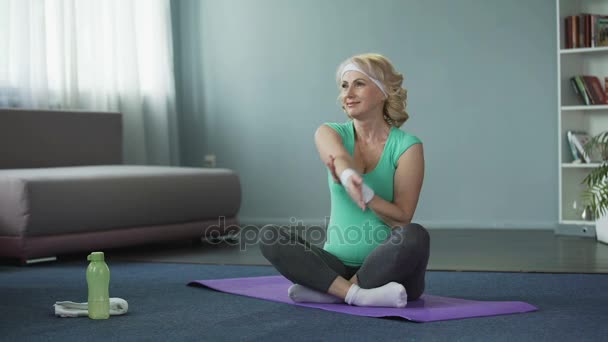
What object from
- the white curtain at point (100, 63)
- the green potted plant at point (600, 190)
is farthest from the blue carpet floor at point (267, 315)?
the white curtain at point (100, 63)

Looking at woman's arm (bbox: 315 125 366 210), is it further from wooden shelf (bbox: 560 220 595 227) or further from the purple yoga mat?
wooden shelf (bbox: 560 220 595 227)

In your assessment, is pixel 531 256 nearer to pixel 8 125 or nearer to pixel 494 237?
pixel 494 237

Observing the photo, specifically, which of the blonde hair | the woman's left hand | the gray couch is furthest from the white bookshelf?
the woman's left hand

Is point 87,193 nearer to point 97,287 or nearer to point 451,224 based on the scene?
point 97,287

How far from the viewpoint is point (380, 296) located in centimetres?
237

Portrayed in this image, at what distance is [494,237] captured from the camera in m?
→ 4.50

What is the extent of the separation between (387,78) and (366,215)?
16.6 inches

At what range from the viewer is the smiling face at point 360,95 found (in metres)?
2.52

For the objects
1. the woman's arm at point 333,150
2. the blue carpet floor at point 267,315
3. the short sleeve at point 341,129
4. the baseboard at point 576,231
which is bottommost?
the baseboard at point 576,231

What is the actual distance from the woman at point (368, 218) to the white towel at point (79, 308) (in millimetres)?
441

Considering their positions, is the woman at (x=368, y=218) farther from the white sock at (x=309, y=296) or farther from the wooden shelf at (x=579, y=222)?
the wooden shelf at (x=579, y=222)

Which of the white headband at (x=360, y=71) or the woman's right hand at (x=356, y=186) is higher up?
the white headband at (x=360, y=71)

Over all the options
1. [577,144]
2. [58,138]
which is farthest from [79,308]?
[577,144]

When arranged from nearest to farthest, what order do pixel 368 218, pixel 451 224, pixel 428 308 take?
pixel 428 308
pixel 368 218
pixel 451 224
